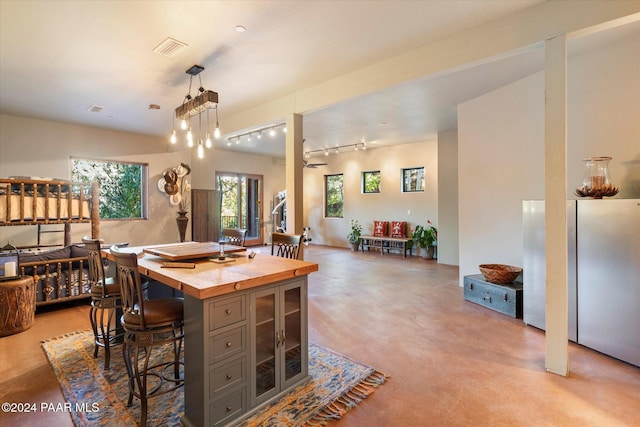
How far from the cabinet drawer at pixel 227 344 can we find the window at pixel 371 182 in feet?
24.8

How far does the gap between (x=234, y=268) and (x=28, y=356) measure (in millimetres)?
2315

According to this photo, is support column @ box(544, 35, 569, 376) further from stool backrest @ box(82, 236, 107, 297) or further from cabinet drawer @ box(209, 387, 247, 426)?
stool backrest @ box(82, 236, 107, 297)

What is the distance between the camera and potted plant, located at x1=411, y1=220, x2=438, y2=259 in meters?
7.56

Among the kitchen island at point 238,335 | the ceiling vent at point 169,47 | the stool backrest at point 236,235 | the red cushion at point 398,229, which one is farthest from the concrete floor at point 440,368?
the red cushion at point 398,229

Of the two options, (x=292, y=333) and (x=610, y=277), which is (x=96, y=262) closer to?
(x=292, y=333)

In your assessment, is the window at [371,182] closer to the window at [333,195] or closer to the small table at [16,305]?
the window at [333,195]

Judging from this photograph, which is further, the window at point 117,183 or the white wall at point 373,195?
the white wall at point 373,195

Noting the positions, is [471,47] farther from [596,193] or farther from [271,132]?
[271,132]

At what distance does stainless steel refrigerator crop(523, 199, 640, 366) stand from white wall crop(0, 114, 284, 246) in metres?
7.15

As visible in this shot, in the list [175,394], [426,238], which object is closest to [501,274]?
[426,238]

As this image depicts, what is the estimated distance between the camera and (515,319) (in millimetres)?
3664

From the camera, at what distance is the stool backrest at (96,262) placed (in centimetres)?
252

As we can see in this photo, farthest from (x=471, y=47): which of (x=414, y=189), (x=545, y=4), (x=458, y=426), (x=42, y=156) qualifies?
(x=42, y=156)

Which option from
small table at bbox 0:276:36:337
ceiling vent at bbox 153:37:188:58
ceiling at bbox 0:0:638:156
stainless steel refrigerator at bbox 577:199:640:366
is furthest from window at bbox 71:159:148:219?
stainless steel refrigerator at bbox 577:199:640:366
